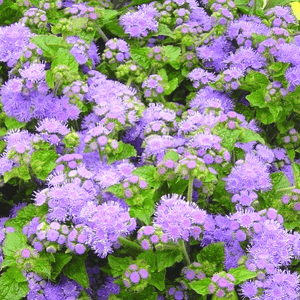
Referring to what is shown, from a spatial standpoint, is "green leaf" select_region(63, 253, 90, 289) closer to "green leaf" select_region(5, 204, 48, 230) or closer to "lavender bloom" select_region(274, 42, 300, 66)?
"green leaf" select_region(5, 204, 48, 230)

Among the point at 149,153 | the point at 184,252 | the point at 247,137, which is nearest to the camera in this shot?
the point at 184,252

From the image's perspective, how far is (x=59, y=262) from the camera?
2.29m

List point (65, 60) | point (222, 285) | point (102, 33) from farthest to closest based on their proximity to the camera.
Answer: point (102, 33)
point (65, 60)
point (222, 285)

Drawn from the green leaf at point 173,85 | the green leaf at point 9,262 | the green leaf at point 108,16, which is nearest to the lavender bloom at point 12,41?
the green leaf at point 108,16

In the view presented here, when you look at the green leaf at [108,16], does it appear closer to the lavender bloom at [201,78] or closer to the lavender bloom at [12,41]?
the lavender bloom at [12,41]

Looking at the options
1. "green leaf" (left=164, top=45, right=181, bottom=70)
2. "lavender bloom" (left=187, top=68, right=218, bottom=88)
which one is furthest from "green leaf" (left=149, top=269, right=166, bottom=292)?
"green leaf" (left=164, top=45, right=181, bottom=70)

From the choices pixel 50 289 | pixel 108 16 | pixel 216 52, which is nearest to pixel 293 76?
pixel 216 52

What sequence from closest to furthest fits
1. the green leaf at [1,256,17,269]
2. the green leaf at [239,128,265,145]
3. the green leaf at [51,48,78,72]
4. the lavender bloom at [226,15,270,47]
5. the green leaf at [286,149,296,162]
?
the green leaf at [1,256,17,269], the green leaf at [239,128,265,145], the green leaf at [51,48,78,72], the green leaf at [286,149,296,162], the lavender bloom at [226,15,270,47]

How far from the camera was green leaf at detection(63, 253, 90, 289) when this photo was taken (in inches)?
90.8

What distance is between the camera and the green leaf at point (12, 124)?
→ 2730 millimetres

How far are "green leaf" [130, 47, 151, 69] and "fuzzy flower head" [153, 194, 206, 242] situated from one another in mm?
1124

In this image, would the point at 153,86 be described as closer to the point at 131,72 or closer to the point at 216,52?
the point at 131,72

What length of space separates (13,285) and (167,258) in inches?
26.4

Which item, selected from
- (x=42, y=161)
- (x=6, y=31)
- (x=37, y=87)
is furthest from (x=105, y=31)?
(x=42, y=161)
